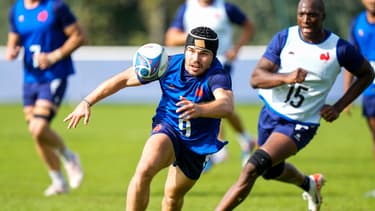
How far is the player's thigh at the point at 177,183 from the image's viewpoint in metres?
8.46

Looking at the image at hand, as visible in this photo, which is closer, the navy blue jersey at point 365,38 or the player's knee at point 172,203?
the player's knee at point 172,203

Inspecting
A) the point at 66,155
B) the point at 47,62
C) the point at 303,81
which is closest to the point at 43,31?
the point at 47,62

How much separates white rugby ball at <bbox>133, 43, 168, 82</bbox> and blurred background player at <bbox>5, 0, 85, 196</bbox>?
4.13 meters

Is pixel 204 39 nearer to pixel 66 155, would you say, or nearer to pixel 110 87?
pixel 110 87

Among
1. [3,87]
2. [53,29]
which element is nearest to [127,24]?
[3,87]

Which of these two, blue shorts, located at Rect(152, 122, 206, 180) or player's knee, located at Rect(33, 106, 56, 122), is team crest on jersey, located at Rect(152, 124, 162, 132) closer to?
blue shorts, located at Rect(152, 122, 206, 180)

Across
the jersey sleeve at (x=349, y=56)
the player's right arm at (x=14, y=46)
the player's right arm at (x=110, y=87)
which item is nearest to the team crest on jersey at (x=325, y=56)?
the jersey sleeve at (x=349, y=56)

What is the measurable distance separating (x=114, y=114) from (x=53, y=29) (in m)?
12.7

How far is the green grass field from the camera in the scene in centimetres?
1085

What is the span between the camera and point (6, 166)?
1545 cm

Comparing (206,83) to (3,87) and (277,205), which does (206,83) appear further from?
(3,87)

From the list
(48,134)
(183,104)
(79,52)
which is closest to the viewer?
(183,104)

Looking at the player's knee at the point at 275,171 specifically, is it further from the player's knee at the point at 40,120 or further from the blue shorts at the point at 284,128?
the player's knee at the point at 40,120

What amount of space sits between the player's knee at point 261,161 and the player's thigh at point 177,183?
0.63m
